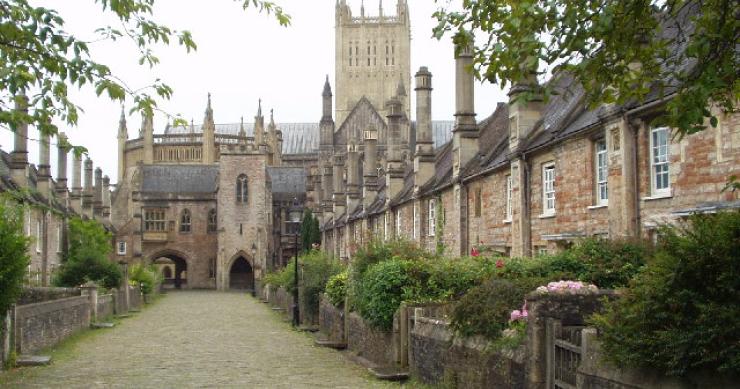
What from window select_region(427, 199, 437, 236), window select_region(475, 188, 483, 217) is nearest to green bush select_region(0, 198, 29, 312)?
window select_region(475, 188, 483, 217)

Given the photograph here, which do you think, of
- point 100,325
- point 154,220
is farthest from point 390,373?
point 154,220

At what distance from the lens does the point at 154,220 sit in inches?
3095

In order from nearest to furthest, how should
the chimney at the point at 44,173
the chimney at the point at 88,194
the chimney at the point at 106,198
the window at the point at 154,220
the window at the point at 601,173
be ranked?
the window at the point at 601,173 → the chimney at the point at 44,173 → the chimney at the point at 88,194 → the chimney at the point at 106,198 → the window at the point at 154,220

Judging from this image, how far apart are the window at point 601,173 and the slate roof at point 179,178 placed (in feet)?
205

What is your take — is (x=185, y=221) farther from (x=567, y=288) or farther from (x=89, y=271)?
(x=567, y=288)

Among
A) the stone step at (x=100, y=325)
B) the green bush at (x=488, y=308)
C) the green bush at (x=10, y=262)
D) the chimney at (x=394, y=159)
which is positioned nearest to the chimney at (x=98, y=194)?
the chimney at (x=394, y=159)

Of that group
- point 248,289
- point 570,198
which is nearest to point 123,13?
point 570,198

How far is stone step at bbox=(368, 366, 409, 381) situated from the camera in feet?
52.3

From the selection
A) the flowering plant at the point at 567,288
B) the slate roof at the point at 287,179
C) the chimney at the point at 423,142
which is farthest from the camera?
the slate roof at the point at 287,179

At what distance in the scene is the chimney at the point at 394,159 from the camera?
148 feet

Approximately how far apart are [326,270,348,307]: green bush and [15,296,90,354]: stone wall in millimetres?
7100

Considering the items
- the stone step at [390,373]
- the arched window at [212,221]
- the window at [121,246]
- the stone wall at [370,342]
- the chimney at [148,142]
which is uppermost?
the chimney at [148,142]

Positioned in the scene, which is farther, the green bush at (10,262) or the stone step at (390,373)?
the green bush at (10,262)

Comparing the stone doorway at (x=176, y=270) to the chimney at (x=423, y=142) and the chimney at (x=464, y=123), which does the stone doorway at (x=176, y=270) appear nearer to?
the chimney at (x=423, y=142)
